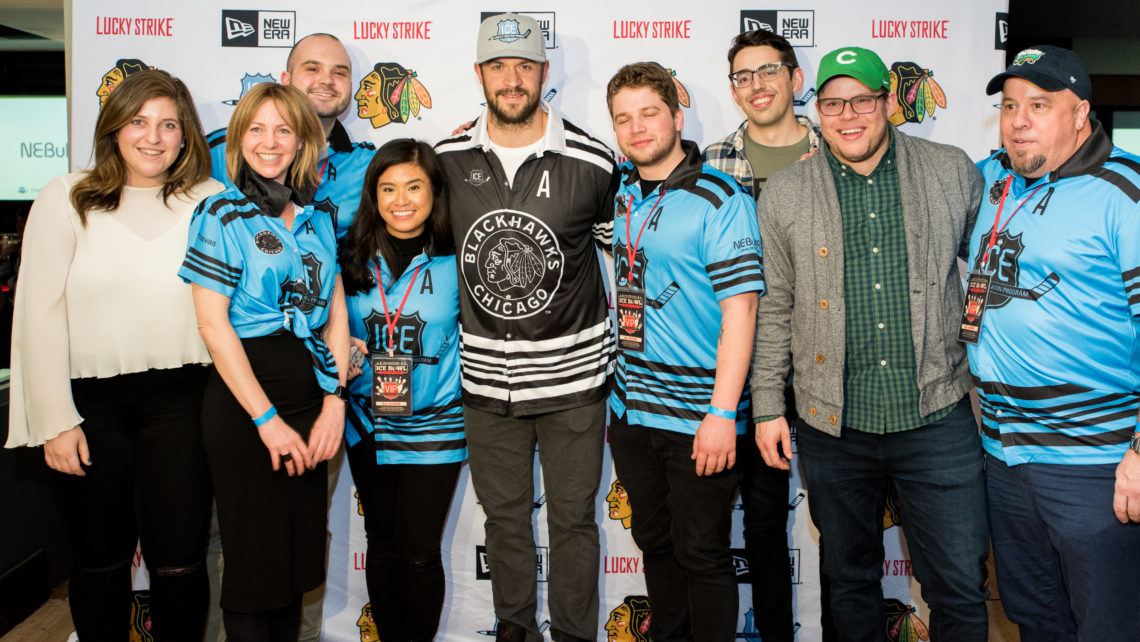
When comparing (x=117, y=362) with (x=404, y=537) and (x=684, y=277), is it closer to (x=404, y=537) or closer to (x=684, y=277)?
(x=404, y=537)

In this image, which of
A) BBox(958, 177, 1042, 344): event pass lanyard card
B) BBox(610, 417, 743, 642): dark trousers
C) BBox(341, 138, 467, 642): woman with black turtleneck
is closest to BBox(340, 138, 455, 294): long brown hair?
BBox(341, 138, 467, 642): woman with black turtleneck

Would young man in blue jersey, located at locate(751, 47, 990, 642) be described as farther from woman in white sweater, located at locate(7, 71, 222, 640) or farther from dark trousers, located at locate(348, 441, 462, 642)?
woman in white sweater, located at locate(7, 71, 222, 640)

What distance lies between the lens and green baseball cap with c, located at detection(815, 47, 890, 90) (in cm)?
185


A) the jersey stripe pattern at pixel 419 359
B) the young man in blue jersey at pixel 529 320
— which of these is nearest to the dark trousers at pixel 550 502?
the young man in blue jersey at pixel 529 320

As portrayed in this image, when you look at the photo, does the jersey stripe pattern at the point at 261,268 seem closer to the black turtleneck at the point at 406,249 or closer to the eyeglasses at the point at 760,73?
the black turtleneck at the point at 406,249

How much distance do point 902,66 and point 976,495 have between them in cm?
161

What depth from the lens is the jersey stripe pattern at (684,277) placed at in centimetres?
194

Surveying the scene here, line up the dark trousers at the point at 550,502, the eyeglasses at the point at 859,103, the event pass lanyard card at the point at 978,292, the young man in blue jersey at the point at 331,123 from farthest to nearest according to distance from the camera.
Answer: the young man in blue jersey at the point at 331,123 < the dark trousers at the point at 550,502 < the eyeglasses at the point at 859,103 < the event pass lanyard card at the point at 978,292

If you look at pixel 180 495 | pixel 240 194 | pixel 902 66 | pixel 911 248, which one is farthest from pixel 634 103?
pixel 180 495

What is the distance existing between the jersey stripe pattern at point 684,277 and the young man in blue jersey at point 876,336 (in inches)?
4.4

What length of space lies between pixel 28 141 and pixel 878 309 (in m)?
7.88

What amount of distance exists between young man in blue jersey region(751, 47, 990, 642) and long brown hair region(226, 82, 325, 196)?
1232 mm

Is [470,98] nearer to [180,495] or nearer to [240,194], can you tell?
[240,194]

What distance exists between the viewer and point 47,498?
119 inches
